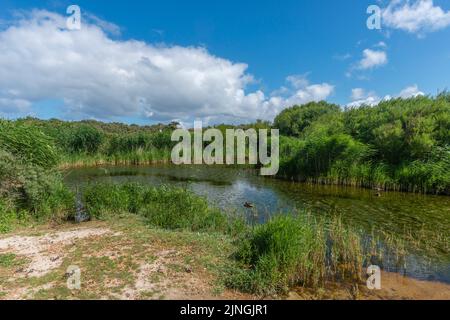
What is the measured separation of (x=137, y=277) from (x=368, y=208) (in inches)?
433

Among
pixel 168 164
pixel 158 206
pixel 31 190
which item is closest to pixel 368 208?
pixel 158 206

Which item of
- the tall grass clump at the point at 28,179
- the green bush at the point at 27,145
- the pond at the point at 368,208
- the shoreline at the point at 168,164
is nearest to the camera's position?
the pond at the point at 368,208

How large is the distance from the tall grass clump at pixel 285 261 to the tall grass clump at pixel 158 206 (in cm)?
203

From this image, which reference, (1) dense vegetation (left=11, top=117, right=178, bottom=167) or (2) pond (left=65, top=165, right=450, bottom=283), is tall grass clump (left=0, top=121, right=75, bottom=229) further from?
(1) dense vegetation (left=11, top=117, right=178, bottom=167)

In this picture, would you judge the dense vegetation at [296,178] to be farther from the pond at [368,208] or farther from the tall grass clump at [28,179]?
the pond at [368,208]

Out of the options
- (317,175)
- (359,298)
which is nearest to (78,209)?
(359,298)

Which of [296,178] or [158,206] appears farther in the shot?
[296,178]

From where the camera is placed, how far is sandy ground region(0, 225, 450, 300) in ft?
16.4

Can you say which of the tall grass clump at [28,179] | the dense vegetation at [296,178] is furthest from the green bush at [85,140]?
the tall grass clump at [28,179]

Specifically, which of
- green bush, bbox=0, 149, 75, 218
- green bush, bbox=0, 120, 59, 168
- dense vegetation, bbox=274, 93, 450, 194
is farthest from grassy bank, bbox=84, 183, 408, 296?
dense vegetation, bbox=274, 93, 450, 194

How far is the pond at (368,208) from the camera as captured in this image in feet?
24.8

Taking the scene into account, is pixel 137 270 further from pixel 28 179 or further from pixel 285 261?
pixel 28 179

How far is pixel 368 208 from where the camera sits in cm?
1279

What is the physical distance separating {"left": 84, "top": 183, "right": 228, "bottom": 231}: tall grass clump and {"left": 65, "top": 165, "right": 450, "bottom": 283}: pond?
239cm
